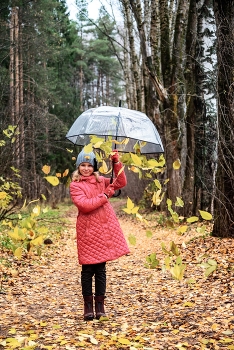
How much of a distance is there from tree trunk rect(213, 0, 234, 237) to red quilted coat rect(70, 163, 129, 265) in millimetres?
3314

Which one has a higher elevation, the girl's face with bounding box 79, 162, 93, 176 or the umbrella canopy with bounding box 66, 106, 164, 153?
the umbrella canopy with bounding box 66, 106, 164, 153

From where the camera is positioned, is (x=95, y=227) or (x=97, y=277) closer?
(x=95, y=227)

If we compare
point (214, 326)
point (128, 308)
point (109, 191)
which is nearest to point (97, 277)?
point (128, 308)

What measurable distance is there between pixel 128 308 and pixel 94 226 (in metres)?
1.22

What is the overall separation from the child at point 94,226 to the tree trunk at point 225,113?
328cm

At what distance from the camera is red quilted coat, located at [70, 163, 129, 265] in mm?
4168

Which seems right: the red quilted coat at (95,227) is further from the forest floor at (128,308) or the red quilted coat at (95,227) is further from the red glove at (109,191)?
the forest floor at (128,308)

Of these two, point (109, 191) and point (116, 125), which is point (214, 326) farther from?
point (116, 125)

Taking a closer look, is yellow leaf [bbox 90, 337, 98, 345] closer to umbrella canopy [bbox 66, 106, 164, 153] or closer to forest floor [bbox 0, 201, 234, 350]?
forest floor [bbox 0, 201, 234, 350]

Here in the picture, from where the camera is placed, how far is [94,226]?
421 centimetres

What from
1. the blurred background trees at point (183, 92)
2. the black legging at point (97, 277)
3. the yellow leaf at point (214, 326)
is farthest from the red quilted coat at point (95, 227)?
the blurred background trees at point (183, 92)

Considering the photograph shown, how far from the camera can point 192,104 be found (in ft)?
35.5

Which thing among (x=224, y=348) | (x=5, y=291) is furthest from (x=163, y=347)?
(x=5, y=291)

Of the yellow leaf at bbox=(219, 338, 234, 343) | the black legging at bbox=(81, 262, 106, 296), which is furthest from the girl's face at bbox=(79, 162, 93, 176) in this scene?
the yellow leaf at bbox=(219, 338, 234, 343)
